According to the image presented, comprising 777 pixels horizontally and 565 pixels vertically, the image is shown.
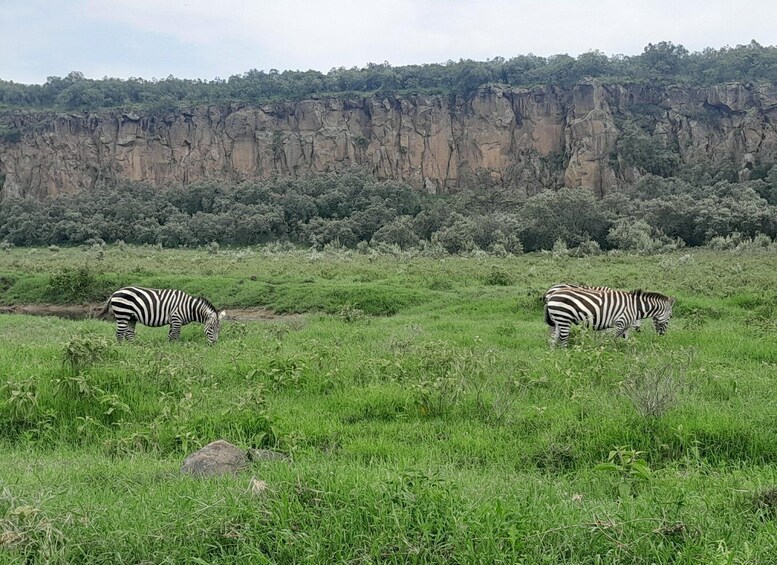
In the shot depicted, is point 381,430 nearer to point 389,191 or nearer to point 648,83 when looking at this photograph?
point 389,191

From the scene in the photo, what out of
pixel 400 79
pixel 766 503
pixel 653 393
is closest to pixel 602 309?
pixel 653 393

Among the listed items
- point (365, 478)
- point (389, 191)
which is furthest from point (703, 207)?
point (365, 478)

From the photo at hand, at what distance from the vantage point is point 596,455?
5.67 metres

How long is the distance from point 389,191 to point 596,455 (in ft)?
225

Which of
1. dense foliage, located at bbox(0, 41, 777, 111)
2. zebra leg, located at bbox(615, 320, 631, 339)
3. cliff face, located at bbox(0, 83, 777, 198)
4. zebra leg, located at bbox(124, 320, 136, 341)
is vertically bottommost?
zebra leg, located at bbox(124, 320, 136, 341)

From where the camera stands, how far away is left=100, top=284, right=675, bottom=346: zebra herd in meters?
12.0

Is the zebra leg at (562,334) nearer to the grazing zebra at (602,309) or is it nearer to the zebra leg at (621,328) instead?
the grazing zebra at (602,309)

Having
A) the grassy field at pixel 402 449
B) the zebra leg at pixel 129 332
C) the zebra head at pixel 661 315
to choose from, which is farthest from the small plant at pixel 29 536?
the zebra head at pixel 661 315

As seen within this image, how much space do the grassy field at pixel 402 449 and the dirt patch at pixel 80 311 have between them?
24.1 ft

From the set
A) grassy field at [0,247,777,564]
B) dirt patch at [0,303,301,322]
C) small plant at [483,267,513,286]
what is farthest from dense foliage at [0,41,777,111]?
grassy field at [0,247,777,564]

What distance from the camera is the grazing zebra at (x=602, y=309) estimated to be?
1190 cm

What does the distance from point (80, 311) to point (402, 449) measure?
823 inches

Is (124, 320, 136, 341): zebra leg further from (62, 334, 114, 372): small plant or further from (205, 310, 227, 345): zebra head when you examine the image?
(62, 334, 114, 372): small plant

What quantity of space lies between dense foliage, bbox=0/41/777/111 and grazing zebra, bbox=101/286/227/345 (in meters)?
94.6
